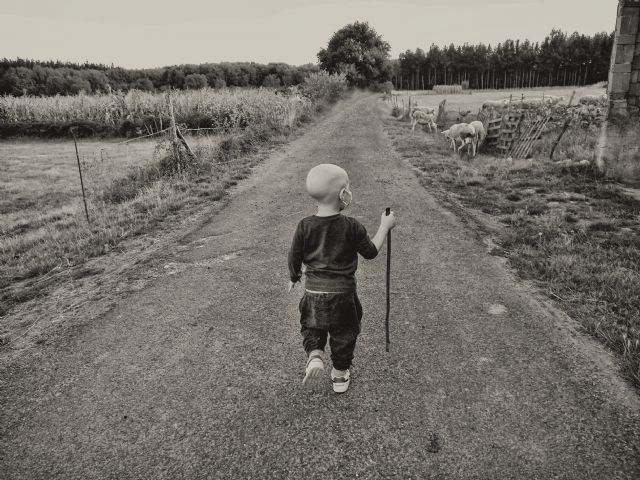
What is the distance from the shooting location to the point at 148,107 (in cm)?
2092

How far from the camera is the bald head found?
265 centimetres

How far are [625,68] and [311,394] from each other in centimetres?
1066

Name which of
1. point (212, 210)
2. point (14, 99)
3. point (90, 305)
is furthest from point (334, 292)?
point (14, 99)

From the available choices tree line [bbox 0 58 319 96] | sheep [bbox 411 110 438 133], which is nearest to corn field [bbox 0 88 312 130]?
sheep [bbox 411 110 438 133]

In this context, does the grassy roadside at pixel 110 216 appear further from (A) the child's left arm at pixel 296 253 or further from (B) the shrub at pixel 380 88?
(B) the shrub at pixel 380 88

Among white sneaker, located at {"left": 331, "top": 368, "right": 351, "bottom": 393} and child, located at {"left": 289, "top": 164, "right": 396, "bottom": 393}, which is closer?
child, located at {"left": 289, "top": 164, "right": 396, "bottom": 393}

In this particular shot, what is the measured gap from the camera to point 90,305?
4.51 meters

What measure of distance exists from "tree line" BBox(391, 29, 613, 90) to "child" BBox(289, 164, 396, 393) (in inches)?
2448

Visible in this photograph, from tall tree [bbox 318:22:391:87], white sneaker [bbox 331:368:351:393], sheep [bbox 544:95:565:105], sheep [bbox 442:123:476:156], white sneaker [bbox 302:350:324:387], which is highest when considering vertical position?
tall tree [bbox 318:22:391:87]

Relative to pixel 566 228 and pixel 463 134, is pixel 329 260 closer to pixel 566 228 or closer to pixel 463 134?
pixel 566 228

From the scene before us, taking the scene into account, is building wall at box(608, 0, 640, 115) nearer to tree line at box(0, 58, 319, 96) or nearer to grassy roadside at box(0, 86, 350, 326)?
grassy roadside at box(0, 86, 350, 326)

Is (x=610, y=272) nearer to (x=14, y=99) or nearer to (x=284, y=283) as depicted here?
(x=284, y=283)

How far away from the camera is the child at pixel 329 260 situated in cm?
272

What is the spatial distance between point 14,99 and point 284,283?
24.3m
